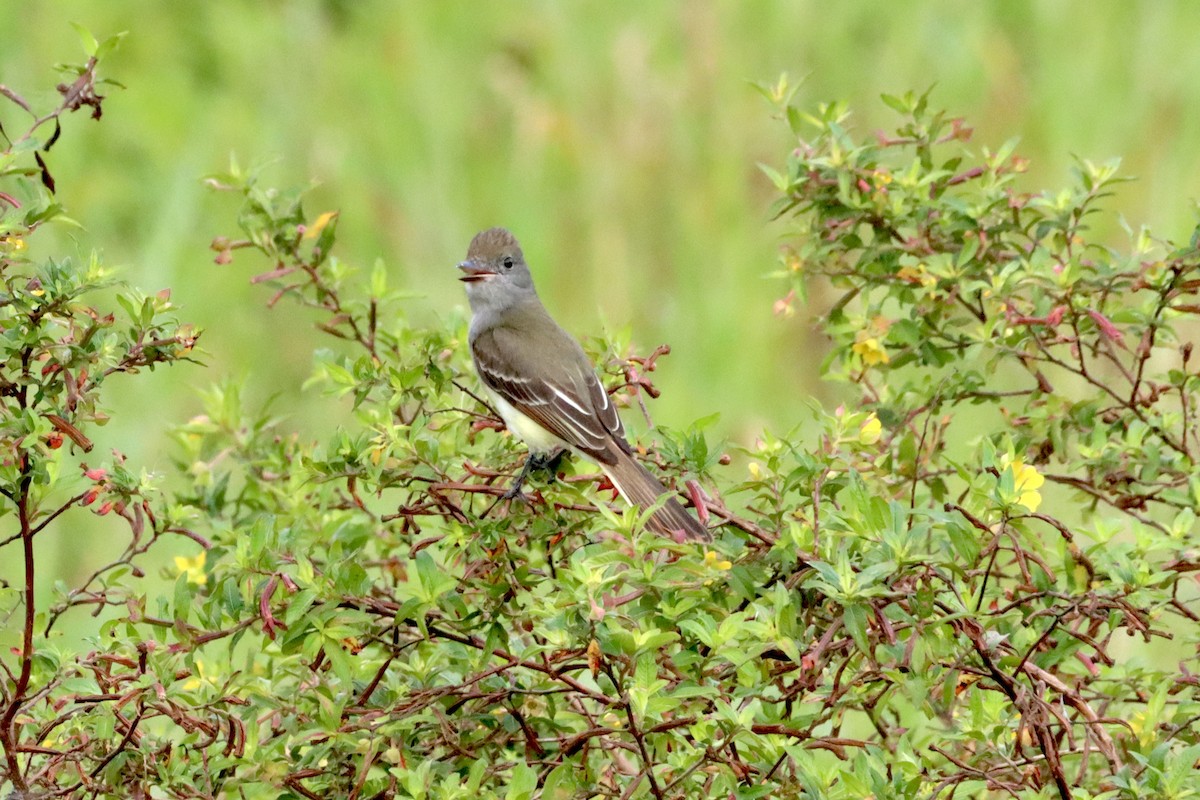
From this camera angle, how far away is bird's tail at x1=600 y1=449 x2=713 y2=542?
3.62 m

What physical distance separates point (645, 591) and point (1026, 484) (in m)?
0.74

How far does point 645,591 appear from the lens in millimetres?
3211

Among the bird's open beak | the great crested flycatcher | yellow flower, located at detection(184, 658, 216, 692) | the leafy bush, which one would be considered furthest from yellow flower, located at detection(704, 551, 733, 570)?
the bird's open beak

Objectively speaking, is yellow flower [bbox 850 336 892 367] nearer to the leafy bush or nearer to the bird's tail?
the leafy bush

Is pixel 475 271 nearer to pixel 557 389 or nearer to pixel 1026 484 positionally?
pixel 557 389

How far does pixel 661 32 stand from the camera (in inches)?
→ 374

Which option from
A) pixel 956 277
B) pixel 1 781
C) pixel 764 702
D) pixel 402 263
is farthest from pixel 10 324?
pixel 402 263

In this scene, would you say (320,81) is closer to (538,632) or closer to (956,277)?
(956,277)

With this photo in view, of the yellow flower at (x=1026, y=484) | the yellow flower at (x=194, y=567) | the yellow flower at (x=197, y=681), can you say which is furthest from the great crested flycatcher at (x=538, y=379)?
the yellow flower at (x=197, y=681)

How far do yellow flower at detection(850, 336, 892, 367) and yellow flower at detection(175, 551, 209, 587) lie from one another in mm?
1706

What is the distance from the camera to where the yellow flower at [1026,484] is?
3148 mm

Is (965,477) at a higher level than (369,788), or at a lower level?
higher

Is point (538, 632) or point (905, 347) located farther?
point (905, 347)

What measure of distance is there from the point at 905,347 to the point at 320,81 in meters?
5.84
